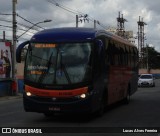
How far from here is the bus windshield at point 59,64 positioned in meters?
15.9

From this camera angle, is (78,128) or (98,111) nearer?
(78,128)

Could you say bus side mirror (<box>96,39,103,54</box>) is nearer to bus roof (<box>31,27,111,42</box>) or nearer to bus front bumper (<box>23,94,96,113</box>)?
bus roof (<box>31,27,111,42</box>)

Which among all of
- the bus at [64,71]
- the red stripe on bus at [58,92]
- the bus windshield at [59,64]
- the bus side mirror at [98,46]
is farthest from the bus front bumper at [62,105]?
the bus side mirror at [98,46]

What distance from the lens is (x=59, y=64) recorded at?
52.7 ft

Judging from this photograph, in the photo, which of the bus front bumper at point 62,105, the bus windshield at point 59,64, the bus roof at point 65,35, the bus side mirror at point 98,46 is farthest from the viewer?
the bus side mirror at point 98,46

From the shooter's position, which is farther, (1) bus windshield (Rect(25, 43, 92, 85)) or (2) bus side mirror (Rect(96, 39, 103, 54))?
(2) bus side mirror (Rect(96, 39, 103, 54))

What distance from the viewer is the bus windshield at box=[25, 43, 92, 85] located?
15899 millimetres

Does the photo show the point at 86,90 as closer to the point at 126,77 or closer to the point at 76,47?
the point at 76,47

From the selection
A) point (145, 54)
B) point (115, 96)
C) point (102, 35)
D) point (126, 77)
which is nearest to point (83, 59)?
point (102, 35)

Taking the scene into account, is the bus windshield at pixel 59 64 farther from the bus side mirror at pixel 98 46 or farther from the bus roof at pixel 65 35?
the bus side mirror at pixel 98 46

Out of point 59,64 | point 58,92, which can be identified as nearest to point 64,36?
point 59,64

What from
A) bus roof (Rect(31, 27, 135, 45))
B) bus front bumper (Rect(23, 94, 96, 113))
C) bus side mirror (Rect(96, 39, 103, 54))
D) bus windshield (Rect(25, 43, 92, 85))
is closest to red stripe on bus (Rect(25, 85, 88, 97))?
bus front bumper (Rect(23, 94, 96, 113))

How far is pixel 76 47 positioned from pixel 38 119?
2950 millimetres

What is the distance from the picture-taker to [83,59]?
16.1 m
